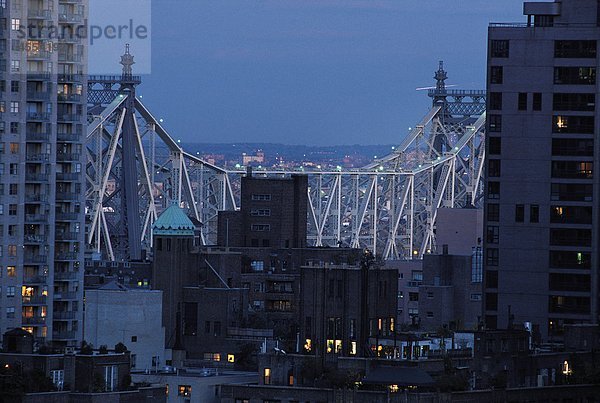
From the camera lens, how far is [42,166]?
147125mm

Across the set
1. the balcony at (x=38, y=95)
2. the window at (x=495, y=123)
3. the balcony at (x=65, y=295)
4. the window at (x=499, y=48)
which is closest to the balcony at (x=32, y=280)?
the balcony at (x=65, y=295)

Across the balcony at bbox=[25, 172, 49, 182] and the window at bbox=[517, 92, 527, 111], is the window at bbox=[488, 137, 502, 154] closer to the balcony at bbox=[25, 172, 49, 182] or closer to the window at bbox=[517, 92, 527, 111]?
the window at bbox=[517, 92, 527, 111]

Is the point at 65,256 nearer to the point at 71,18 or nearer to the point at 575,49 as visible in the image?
the point at 71,18

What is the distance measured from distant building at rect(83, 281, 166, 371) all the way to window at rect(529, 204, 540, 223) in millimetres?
20114

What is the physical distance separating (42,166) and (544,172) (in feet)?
87.9

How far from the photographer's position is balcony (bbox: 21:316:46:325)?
144 m

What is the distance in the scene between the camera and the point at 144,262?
593ft

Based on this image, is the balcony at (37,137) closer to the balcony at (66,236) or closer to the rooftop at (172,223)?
the balcony at (66,236)

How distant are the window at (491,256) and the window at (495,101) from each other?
23.1ft

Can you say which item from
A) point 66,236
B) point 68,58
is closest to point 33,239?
point 66,236

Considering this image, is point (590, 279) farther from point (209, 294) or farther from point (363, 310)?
point (209, 294)

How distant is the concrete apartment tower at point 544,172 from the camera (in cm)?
13700

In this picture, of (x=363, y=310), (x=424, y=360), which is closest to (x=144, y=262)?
(x=363, y=310)

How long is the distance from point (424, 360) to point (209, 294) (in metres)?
37.2
